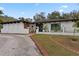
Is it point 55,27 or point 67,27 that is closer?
point 67,27

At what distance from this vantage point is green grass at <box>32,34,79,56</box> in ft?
17.5

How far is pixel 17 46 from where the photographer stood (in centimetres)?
551

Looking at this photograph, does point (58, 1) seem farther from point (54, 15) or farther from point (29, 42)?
point (29, 42)

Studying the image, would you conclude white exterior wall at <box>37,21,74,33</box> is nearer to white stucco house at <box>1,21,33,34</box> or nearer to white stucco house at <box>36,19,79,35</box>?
white stucco house at <box>36,19,79,35</box>

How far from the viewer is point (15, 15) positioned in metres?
5.54

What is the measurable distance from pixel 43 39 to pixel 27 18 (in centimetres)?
46

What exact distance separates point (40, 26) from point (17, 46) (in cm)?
59

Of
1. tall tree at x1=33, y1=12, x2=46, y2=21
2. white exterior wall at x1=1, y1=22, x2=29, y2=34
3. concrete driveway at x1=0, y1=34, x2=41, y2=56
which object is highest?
tall tree at x1=33, y1=12, x2=46, y2=21

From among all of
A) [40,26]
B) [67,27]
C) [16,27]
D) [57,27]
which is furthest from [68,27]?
[16,27]

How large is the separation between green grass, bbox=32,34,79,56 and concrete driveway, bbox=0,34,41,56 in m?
0.14

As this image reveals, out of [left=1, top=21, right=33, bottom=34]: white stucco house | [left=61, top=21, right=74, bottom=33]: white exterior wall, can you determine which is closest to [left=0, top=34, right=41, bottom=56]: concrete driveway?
[left=1, top=21, right=33, bottom=34]: white stucco house

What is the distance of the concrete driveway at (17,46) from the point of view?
5367mm

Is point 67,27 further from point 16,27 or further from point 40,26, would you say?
point 16,27

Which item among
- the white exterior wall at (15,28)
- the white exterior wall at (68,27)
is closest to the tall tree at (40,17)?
the white exterior wall at (15,28)
